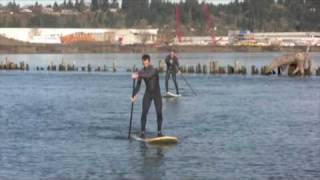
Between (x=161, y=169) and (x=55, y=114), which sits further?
(x=55, y=114)

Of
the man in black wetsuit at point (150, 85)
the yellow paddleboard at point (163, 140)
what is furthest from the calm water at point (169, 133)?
the man in black wetsuit at point (150, 85)

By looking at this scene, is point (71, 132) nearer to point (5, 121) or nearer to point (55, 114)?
point (5, 121)

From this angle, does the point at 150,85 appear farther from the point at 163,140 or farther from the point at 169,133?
the point at 169,133

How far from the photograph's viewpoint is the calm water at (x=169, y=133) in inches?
671

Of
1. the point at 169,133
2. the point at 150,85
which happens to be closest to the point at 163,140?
the point at 150,85

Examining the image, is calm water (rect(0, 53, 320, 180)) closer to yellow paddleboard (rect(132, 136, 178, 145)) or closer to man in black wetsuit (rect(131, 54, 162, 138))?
yellow paddleboard (rect(132, 136, 178, 145))

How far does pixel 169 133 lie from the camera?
23.3 meters

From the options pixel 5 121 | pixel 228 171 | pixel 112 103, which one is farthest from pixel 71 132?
pixel 112 103

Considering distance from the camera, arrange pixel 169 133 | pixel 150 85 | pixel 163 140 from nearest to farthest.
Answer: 1. pixel 163 140
2. pixel 150 85
3. pixel 169 133

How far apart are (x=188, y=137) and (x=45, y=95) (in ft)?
64.3

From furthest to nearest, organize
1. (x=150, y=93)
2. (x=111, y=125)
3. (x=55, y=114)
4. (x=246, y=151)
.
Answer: (x=55, y=114) < (x=111, y=125) < (x=150, y=93) < (x=246, y=151)

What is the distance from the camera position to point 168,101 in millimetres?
35969

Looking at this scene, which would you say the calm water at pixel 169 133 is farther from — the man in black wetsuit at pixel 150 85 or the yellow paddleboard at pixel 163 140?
the man in black wetsuit at pixel 150 85

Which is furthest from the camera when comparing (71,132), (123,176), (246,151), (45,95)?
(45,95)
